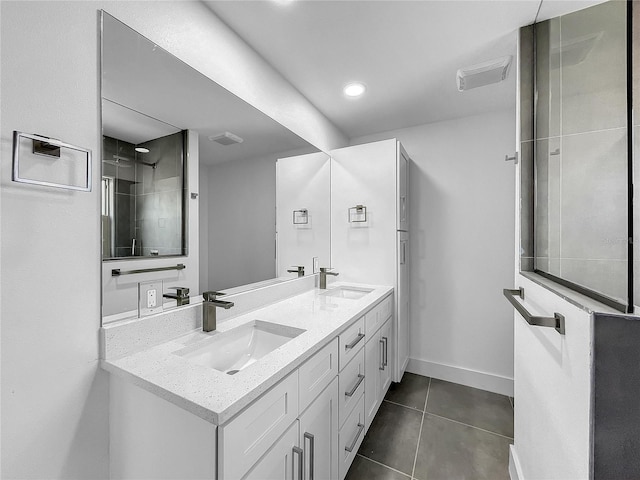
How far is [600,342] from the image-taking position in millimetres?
647

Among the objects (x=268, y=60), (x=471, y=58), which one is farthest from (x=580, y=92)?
(x=268, y=60)

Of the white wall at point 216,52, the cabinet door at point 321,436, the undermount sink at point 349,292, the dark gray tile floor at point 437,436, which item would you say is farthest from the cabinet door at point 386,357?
the white wall at point 216,52

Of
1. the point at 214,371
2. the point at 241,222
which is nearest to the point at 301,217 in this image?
the point at 241,222

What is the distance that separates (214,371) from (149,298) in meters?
0.47

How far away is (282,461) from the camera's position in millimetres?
872

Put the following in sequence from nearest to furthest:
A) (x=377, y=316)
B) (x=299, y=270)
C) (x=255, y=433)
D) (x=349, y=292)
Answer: (x=255, y=433) → (x=377, y=316) → (x=299, y=270) → (x=349, y=292)

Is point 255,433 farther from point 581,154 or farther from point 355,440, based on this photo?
point 581,154

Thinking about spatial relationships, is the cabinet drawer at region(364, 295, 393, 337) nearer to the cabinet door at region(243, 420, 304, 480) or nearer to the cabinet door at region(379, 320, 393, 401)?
the cabinet door at region(379, 320, 393, 401)

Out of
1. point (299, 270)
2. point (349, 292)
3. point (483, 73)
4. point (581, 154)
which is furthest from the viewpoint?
point (349, 292)

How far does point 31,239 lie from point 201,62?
3.36 ft

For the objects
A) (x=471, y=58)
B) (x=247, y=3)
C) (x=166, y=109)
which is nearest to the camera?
(x=166, y=109)

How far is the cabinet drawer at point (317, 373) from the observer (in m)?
1.00

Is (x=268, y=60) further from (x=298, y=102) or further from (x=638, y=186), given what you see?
(x=638, y=186)

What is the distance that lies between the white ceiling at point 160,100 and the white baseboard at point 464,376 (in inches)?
98.1
